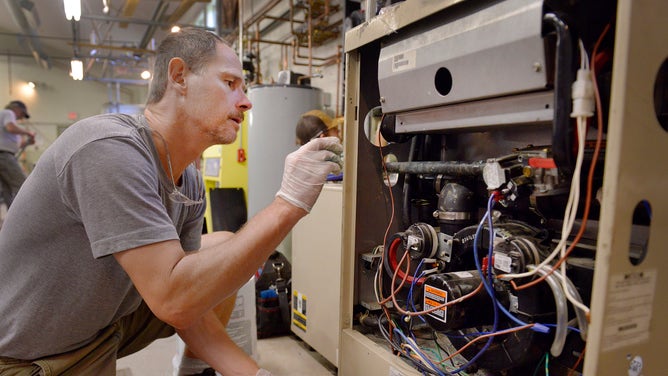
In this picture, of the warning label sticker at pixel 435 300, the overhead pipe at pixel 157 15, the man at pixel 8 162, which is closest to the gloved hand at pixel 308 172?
the warning label sticker at pixel 435 300

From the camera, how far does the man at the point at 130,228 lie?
725 mm

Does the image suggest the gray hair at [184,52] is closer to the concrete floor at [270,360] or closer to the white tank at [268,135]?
the concrete floor at [270,360]

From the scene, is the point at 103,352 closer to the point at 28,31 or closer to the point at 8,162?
the point at 8,162

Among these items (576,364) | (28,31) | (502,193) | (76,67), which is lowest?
(576,364)

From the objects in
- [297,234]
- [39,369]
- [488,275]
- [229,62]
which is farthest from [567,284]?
[297,234]

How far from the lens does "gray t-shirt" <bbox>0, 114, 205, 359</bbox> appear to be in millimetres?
719

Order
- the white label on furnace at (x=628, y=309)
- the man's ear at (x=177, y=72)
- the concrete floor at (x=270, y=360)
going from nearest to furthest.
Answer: the white label on furnace at (x=628, y=309) → the man's ear at (x=177, y=72) → the concrete floor at (x=270, y=360)

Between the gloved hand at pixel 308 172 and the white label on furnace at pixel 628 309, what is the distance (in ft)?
1.76

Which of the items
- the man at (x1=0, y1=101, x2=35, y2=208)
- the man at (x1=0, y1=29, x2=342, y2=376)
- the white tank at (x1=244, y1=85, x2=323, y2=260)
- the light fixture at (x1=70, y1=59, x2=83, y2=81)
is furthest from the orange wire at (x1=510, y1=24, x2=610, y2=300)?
the light fixture at (x1=70, y1=59, x2=83, y2=81)

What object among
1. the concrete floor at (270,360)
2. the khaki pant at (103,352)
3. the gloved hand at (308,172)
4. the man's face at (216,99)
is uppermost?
the man's face at (216,99)

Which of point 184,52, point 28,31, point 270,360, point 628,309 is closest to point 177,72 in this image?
point 184,52

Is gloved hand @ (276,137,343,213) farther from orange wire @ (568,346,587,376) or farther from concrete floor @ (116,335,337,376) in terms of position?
concrete floor @ (116,335,337,376)

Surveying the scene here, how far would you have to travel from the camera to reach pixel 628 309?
1.84 ft

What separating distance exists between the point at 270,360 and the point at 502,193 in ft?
3.97
